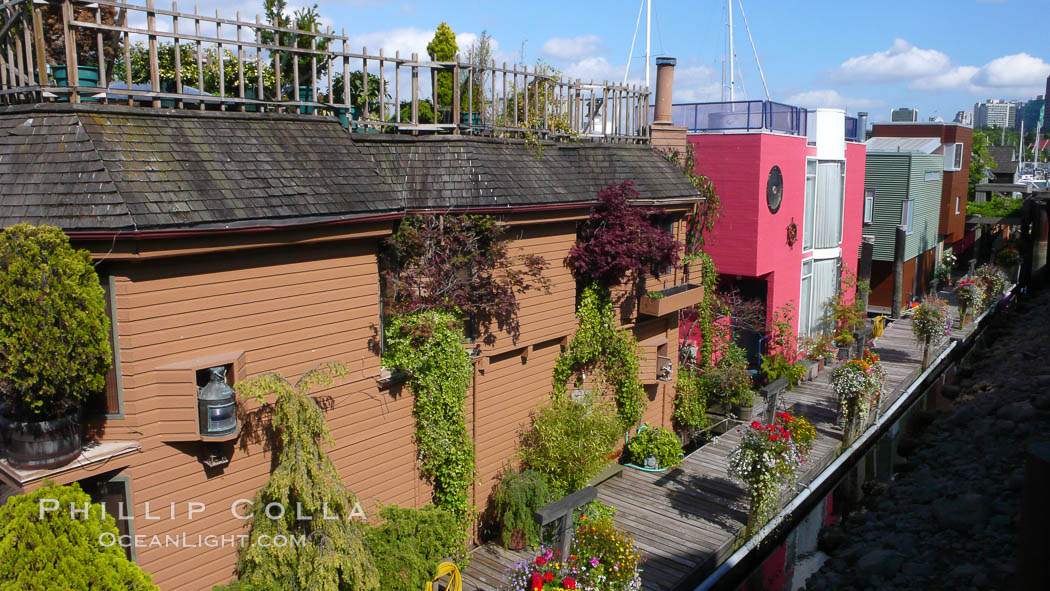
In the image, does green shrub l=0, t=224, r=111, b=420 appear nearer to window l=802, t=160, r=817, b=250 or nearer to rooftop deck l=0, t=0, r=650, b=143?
rooftop deck l=0, t=0, r=650, b=143

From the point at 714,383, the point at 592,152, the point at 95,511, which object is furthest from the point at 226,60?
the point at 714,383

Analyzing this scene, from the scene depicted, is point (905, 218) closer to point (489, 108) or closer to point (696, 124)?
point (696, 124)

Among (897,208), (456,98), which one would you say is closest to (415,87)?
(456,98)

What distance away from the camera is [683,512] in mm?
12383

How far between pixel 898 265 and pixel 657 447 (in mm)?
17495

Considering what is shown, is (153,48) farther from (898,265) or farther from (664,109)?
(898,265)

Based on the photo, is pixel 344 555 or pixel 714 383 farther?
pixel 714 383

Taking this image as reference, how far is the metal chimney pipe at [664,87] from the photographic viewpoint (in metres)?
15.6

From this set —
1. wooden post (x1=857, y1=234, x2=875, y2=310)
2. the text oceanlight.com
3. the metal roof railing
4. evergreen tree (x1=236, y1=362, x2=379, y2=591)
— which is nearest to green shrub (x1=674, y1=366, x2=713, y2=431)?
the metal roof railing

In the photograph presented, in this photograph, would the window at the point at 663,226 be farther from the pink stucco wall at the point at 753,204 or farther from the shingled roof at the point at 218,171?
the shingled roof at the point at 218,171

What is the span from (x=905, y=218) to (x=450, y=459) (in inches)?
912

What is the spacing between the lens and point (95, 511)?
661 centimetres

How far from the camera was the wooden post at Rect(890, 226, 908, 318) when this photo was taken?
27.1m

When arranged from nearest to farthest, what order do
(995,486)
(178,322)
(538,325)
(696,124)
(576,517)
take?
(178,322) → (995,486) → (576,517) → (538,325) → (696,124)
